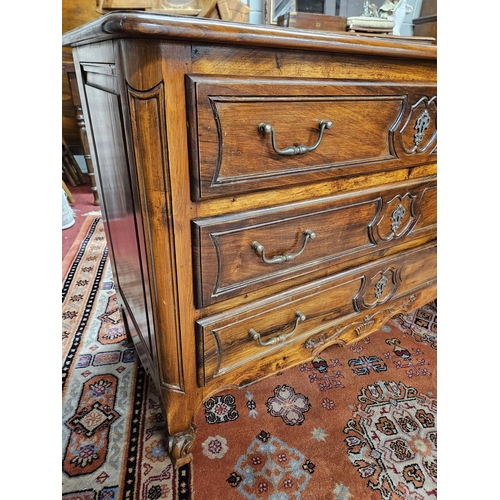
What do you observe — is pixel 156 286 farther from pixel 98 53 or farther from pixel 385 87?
pixel 385 87

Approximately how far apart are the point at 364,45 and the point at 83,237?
5.97 ft

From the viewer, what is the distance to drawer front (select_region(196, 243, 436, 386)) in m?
0.73

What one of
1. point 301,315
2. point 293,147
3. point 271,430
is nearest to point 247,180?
point 293,147

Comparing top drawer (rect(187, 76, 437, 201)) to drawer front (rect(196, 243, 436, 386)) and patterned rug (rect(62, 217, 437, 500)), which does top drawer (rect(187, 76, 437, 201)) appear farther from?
patterned rug (rect(62, 217, 437, 500))

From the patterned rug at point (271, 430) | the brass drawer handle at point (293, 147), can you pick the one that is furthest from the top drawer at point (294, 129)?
the patterned rug at point (271, 430)

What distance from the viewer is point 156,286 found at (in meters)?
0.63

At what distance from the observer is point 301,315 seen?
820 mm

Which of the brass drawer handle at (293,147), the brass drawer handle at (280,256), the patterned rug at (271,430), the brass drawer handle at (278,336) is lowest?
the patterned rug at (271,430)

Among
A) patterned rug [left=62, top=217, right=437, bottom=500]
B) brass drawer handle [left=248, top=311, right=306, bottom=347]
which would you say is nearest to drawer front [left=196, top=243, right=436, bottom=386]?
brass drawer handle [left=248, top=311, right=306, bottom=347]

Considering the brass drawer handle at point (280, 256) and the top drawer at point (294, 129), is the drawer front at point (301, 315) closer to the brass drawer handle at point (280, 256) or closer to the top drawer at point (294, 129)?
the brass drawer handle at point (280, 256)

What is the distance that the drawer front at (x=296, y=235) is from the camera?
2.10 ft

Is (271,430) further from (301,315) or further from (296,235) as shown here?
(296,235)

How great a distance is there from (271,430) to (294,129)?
0.77 metres

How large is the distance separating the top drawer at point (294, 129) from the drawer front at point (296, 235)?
6 centimetres
